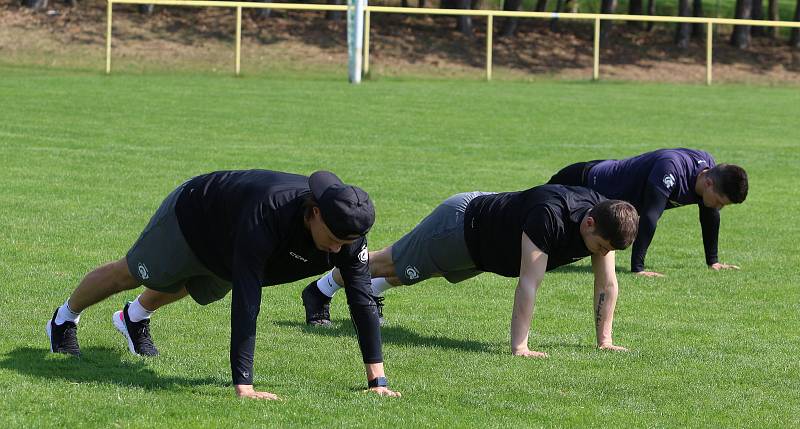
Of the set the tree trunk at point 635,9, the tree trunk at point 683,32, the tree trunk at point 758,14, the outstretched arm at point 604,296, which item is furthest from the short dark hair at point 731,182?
the tree trunk at point 758,14

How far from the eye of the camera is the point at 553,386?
733 centimetres

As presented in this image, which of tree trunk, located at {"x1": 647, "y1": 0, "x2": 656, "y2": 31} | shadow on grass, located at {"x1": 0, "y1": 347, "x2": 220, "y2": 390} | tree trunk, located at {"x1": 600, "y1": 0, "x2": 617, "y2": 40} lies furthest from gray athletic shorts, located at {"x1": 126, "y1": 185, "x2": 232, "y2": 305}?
tree trunk, located at {"x1": 647, "y1": 0, "x2": 656, "y2": 31}

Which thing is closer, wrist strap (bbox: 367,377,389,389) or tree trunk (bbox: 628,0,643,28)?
wrist strap (bbox: 367,377,389,389)

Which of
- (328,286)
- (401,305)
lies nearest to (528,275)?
(328,286)

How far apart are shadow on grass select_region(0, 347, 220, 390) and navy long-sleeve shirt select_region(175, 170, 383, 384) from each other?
72cm

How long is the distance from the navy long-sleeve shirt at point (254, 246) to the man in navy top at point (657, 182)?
467 cm

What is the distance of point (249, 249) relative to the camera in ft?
20.5

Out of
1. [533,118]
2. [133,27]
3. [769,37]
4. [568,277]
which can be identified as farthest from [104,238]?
[769,37]

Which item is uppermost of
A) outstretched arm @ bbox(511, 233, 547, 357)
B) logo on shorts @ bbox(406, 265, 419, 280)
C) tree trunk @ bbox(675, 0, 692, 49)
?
tree trunk @ bbox(675, 0, 692, 49)

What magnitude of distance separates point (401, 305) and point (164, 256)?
3221 millimetres

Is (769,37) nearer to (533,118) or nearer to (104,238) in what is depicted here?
(533,118)

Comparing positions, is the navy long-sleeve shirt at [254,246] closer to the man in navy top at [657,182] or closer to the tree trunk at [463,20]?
the man in navy top at [657,182]

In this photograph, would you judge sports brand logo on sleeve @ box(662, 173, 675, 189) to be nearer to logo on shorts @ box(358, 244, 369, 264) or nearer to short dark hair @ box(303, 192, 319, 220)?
logo on shorts @ box(358, 244, 369, 264)

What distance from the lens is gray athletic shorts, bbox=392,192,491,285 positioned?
845cm
